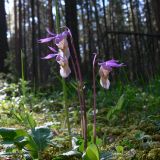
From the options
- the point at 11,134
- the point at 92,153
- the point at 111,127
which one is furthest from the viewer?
the point at 111,127

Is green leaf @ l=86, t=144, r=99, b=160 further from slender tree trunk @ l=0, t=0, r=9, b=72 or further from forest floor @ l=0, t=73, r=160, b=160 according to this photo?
slender tree trunk @ l=0, t=0, r=9, b=72

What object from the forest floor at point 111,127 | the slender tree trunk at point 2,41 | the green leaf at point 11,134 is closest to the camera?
the green leaf at point 11,134

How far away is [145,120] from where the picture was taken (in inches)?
130

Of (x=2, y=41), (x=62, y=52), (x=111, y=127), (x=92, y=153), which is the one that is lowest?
(x=111, y=127)

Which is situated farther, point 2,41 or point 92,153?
point 2,41

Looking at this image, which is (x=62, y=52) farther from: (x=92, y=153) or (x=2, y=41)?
(x=2, y=41)

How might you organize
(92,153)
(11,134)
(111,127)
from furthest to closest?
(111,127), (11,134), (92,153)

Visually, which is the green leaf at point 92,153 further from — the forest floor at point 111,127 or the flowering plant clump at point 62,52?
the flowering plant clump at point 62,52

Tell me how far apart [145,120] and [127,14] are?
1522 inches

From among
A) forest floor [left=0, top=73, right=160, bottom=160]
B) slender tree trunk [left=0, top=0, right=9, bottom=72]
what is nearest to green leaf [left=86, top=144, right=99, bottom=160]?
forest floor [left=0, top=73, right=160, bottom=160]

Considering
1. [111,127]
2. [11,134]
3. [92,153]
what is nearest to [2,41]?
[111,127]

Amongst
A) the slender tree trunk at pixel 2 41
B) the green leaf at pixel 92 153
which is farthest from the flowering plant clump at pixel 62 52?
the slender tree trunk at pixel 2 41

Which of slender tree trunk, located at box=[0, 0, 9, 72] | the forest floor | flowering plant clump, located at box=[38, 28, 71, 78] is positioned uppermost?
slender tree trunk, located at box=[0, 0, 9, 72]

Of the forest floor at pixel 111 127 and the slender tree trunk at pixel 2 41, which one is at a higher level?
the slender tree trunk at pixel 2 41
